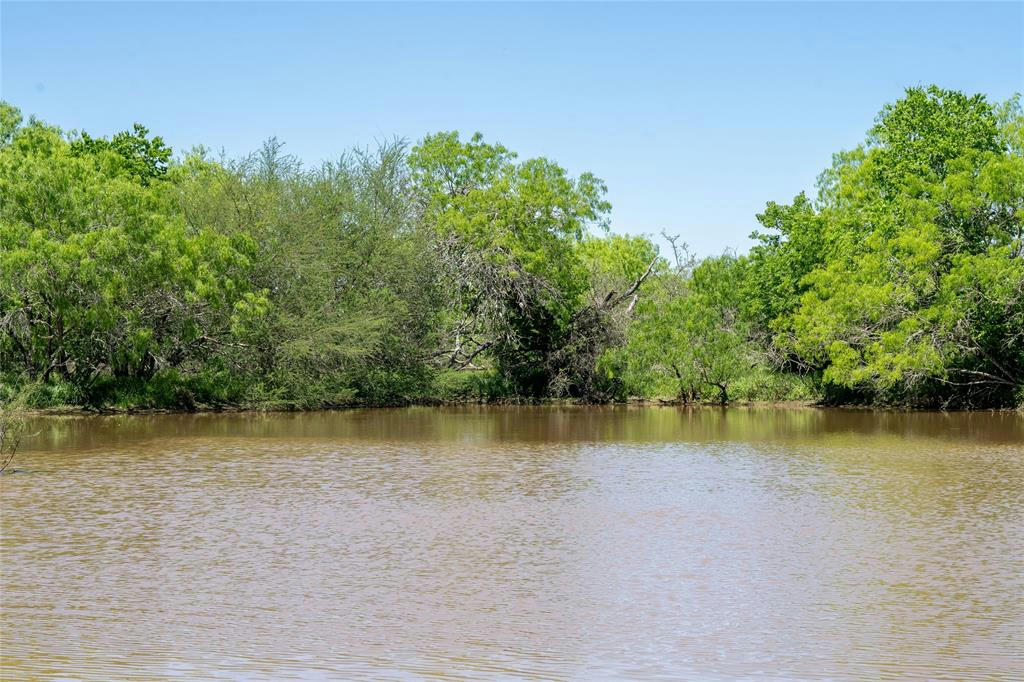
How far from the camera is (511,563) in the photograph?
1461 cm

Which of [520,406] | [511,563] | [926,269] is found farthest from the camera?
[520,406]

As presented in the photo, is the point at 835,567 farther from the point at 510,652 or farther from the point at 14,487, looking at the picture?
the point at 14,487

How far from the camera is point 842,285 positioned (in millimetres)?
43562

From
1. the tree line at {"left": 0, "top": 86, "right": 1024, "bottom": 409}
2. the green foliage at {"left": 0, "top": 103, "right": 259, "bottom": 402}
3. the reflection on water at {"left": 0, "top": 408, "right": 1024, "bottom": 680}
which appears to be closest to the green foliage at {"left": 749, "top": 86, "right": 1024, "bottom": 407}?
the tree line at {"left": 0, "top": 86, "right": 1024, "bottom": 409}

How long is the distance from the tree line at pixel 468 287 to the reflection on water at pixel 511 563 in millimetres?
11994

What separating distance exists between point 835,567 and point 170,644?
7.89 meters

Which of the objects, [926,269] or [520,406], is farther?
[520,406]

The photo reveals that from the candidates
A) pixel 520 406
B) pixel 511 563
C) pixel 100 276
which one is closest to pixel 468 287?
pixel 520 406

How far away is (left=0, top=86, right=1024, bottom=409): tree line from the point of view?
38875 millimetres

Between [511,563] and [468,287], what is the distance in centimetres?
3527

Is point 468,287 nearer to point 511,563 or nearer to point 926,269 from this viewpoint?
point 926,269

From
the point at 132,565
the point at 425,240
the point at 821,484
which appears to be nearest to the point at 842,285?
the point at 425,240

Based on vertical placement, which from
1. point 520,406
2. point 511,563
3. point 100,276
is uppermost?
point 100,276

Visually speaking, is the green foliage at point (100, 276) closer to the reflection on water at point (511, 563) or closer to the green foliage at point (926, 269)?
the reflection on water at point (511, 563)
